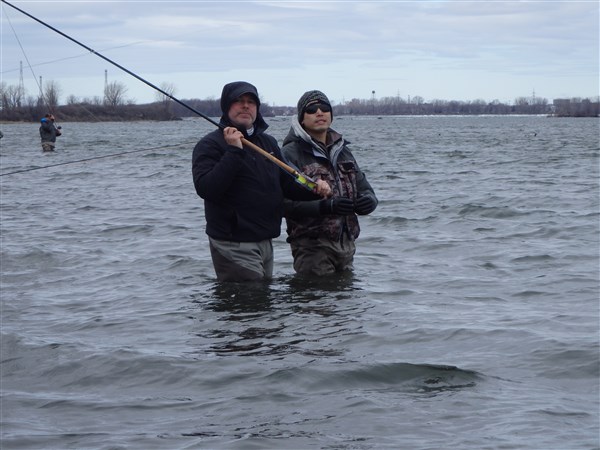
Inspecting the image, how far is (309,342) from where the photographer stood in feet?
21.8

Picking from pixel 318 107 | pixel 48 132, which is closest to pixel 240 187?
pixel 318 107

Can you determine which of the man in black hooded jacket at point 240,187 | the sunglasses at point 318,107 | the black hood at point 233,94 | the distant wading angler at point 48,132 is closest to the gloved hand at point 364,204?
the man in black hooded jacket at point 240,187

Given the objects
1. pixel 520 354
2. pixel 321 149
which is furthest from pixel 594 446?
pixel 321 149

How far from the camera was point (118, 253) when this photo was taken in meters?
11.3

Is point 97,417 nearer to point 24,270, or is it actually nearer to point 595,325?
point 595,325

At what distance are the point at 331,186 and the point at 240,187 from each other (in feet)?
2.46

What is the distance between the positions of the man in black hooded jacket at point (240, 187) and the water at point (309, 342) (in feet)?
1.14

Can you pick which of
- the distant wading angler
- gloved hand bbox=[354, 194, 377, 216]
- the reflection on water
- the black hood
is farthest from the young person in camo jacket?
the distant wading angler

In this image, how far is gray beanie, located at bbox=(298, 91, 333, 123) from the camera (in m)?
7.65

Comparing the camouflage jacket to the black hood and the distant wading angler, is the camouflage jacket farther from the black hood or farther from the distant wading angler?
the distant wading angler

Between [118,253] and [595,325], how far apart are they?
5.81 meters

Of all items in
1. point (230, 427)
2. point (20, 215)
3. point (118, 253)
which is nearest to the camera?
point (230, 427)

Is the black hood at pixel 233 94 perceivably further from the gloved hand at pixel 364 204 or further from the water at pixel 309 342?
the water at pixel 309 342

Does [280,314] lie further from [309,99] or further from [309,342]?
[309,99]
